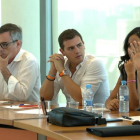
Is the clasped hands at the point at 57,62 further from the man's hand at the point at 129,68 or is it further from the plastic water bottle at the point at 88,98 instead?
the man's hand at the point at 129,68

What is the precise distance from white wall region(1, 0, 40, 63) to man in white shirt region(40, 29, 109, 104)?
190 cm

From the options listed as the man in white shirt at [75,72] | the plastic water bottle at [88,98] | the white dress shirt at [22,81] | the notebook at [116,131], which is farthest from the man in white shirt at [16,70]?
the notebook at [116,131]

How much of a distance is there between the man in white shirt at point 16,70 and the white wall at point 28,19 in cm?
146

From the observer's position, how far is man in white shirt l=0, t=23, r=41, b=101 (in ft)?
12.0

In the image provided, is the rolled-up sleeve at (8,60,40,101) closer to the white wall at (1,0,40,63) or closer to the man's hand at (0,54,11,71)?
the man's hand at (0,54,11,71)

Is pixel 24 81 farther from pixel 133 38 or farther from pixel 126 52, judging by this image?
pixel 133 38

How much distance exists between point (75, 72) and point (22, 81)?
576 mm

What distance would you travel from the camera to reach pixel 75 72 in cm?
354

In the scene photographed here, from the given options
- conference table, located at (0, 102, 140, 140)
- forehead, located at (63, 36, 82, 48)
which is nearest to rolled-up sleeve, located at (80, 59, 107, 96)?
forehead, located at (63, 36, 82, 48)

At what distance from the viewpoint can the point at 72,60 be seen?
11.5 feet

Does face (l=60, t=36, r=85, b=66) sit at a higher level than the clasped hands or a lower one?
higher

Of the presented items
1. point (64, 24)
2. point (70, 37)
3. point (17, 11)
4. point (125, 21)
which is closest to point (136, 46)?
point (70, 37)

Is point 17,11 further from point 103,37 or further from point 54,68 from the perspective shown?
point 54,68

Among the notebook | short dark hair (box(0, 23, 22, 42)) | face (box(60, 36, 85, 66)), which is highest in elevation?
short dark hair (box(0, 23, 22, 42))
